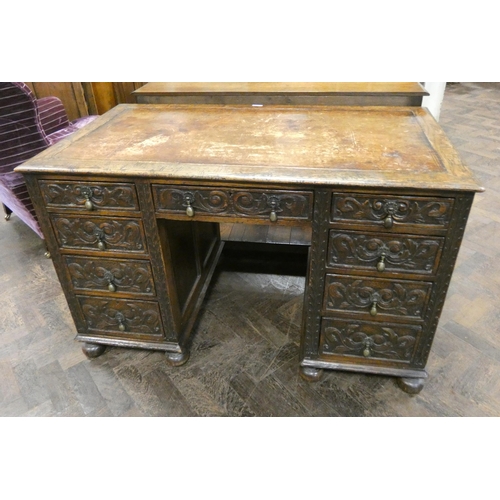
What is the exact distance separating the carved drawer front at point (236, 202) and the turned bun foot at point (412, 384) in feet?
2.44

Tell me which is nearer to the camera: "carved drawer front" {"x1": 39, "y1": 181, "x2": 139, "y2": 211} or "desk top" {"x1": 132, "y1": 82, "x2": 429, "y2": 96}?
"carved drawer front" {"x1": 39, "y1": 181, "x2": 139, "y2": 211}

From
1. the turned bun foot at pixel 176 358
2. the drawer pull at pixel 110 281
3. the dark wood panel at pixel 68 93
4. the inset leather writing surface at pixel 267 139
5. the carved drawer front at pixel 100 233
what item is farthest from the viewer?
the dark wood panel at pixel 68 93

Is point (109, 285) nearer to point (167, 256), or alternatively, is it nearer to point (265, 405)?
point (167, 256)

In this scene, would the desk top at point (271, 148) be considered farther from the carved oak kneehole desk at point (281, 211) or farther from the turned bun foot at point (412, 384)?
the turned bun foot at point (412, 384)

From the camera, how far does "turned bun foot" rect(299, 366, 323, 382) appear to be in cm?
149

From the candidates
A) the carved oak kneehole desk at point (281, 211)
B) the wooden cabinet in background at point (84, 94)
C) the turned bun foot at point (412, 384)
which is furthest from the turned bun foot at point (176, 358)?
the wooden cabinet in background at point (84, 94)

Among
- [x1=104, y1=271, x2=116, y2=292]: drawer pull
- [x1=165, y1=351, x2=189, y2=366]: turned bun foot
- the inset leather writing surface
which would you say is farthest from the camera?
[x1=165, y1=351, x2=189, y2=366]: turned bun foot

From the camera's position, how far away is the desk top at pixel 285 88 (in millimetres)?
1635

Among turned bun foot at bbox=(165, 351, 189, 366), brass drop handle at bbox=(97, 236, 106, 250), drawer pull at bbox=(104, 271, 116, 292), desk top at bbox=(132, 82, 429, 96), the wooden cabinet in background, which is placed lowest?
turned bun foot at bbox=(165, 351, 189, 366)

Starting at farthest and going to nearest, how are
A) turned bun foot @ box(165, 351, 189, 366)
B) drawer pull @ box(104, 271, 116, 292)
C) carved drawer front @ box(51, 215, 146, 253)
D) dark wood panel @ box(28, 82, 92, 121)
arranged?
dark wood panel @ box(28, 82, 92, 121)
turned bun foot @ box(165, 351, 189, 366)
drawer pull @ box(104, 271, 116, 292)
carved drawer front @ box(51, 215, 146, 253)

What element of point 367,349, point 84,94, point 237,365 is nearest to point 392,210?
point 367,349

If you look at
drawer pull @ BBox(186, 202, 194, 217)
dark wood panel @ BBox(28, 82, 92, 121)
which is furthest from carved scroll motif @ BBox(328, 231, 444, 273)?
dark wood panel @ BBox(28, 82, 92, 121)

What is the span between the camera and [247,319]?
5.97ft

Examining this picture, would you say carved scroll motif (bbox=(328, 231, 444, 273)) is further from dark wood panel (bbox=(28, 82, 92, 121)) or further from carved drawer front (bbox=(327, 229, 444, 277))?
dark wood panel (bbox=(28, 82, 92, 121))
